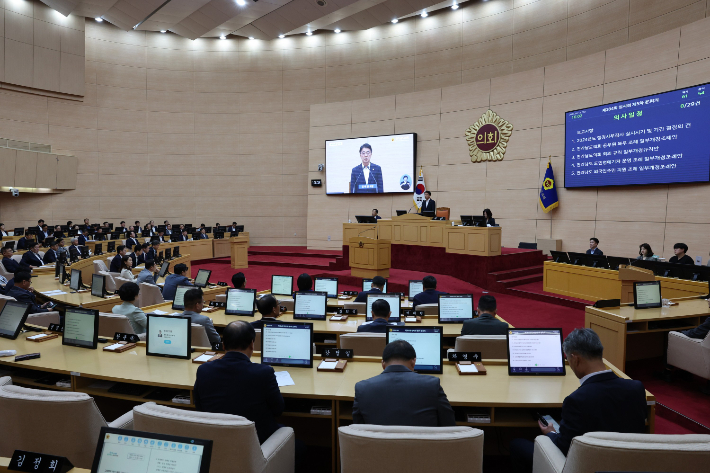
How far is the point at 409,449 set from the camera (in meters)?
1.68

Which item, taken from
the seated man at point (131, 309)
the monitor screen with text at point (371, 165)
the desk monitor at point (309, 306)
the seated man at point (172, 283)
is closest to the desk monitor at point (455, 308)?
the desk monitor at point (309, 306)

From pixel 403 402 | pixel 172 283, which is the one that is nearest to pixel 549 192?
pixel 172 283

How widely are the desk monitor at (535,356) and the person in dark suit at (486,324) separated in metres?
0.95

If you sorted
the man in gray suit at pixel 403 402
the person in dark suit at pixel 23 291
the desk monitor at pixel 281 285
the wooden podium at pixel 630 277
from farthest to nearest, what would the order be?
the wooden podium at pixel 630 277 → the desk monitor at pixel 281 285 → the person in dark suit at pixel 23 291 → the man in gray suit at pixel 403 402

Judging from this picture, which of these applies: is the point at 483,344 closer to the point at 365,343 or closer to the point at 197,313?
the point at 365,343

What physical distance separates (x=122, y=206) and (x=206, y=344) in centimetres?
1404

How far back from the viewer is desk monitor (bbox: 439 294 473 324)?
16.2ft

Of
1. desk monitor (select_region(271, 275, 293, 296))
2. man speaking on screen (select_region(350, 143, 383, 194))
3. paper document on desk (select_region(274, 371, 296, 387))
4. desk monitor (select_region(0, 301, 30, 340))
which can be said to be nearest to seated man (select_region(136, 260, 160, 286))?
desk monitor (select_region(271, 275, 293, 296))

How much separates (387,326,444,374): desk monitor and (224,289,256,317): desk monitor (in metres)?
2.67

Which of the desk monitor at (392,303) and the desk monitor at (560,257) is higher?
the desk monitor at (560,257)

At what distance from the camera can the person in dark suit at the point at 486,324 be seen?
162 inches

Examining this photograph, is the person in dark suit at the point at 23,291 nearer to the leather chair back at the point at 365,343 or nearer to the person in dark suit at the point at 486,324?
the leather chair back at the point at 365,343

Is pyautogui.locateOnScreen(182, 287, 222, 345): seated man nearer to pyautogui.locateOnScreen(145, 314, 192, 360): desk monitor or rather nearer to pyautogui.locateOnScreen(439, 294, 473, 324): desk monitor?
pyautogui.locateOnScreen(145, 314, 192, 360): desk monitor

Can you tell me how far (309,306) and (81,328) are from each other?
2215 mm
